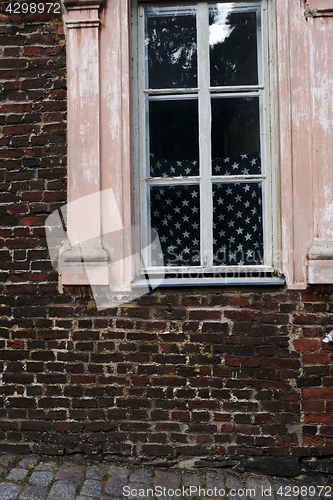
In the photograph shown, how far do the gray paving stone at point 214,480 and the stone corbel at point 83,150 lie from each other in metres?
1.45

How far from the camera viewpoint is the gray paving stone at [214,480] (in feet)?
7.19

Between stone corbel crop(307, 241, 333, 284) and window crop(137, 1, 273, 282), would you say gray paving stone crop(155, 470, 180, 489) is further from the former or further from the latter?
stone corbel crop(307, 241, 333, 284)

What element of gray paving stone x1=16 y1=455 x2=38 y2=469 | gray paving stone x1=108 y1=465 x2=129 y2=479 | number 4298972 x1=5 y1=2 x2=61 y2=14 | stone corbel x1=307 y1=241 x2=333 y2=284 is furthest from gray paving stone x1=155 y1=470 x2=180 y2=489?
number 4298972 x1=5 y1=2 x2=61 y2=14

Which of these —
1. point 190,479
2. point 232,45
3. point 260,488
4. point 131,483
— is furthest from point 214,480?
point 232,45

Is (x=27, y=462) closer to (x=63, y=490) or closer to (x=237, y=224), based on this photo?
(x=63, y=490)

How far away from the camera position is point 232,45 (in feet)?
8.30

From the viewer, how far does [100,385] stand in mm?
2408

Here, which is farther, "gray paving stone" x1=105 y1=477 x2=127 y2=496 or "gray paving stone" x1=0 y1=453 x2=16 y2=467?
"gray paving stone" x1=0 y1=453 x2=16 y2=467

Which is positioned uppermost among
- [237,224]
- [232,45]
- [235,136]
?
[232,45]

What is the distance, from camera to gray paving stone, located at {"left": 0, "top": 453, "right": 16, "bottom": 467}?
235cm

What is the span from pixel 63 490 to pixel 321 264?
2.17 metres

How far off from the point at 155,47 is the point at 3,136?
128 cm

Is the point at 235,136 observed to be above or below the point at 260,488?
above

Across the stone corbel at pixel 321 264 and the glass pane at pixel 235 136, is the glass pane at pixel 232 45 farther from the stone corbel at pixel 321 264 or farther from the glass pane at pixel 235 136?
the stone corbel at pixel 321 264
